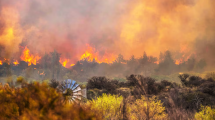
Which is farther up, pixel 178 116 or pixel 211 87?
pixel 211 87

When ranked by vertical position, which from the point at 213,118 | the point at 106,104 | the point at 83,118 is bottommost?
the point at 213,118

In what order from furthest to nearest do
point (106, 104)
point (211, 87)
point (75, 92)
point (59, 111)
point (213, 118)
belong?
point (211, 87) < point (75, 92) < point (106, 104) < point (213, 118) < point (59, 111)

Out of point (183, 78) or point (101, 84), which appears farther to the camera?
point (183, 78)

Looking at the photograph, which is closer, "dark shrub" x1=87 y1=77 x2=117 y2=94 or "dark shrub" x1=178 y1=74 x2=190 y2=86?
"dark shrub" x1=87 y1=77 x2=117 y2=94

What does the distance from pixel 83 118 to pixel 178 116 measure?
874 cm

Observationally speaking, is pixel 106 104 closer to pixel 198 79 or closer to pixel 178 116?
pixel 178 116

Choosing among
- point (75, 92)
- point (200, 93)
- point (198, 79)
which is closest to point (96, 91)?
point (75, 92)

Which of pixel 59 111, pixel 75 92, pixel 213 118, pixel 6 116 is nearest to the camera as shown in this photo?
pixel 59 111

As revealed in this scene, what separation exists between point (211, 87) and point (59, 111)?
2173 centimetres

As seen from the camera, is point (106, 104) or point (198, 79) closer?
point (106, 104)

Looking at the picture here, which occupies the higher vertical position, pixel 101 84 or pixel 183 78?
pixel 183 78

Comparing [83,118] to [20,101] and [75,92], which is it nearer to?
[20,101]

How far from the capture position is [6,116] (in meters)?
3.37

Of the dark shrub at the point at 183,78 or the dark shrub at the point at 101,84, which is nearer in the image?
the dark shrub at the point at 101,84
